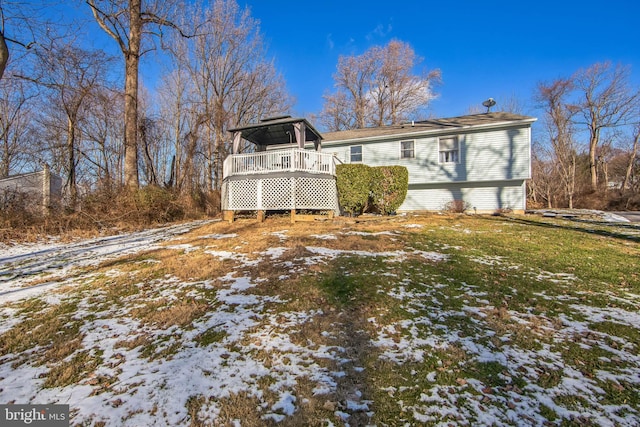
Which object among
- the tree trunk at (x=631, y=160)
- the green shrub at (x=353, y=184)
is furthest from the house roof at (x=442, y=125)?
the tree trunk at (x=631, y=160)

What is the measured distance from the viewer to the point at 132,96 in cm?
1127

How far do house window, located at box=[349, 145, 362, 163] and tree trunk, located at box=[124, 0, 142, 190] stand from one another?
34.2 feet

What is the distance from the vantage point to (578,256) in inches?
213

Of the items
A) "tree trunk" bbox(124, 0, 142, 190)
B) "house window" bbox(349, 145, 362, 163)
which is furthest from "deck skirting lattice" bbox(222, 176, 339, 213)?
"house window" bbox(349, 145, 362, 163)

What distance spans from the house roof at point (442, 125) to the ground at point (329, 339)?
9.50m

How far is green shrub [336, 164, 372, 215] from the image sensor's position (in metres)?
10.7

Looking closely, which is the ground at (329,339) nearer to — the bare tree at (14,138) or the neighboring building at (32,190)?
the neighboring building at (32,190)

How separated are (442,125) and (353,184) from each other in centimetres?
742

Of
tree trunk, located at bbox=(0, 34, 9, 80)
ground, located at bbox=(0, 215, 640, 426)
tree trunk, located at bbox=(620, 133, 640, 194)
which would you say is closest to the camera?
ground, located at bbox=(0, 215, 640, 426)

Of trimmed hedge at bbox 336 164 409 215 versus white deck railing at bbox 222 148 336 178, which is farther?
trimmed hedge at bbox 336 164 409 215

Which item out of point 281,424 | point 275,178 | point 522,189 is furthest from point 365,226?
point 522,189

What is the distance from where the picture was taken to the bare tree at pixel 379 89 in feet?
90.5

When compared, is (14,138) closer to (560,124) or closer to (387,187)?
(387,187)

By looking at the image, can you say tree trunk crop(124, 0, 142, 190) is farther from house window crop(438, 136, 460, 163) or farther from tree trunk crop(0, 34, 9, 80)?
house window crop(438, 136, 460, 163)
